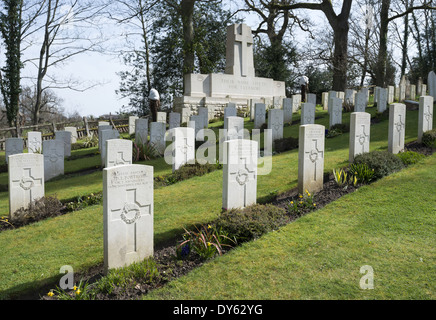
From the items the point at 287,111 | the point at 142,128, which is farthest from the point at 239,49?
the point at 142,128

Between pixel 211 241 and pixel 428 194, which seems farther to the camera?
pixel 428 194

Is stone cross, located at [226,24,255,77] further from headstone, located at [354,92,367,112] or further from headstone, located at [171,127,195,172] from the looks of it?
headstone, located at [171,127,195,172]

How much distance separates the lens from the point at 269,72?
2592 centimetres

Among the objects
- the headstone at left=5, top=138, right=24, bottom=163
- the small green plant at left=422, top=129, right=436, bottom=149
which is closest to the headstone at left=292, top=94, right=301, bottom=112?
the small green plant at left=422, top=129, right=436, bottom=149

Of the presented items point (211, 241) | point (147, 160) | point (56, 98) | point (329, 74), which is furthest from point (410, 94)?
point (56, 98)

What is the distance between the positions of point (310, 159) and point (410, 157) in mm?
2794

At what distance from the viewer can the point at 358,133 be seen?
7.82 meters

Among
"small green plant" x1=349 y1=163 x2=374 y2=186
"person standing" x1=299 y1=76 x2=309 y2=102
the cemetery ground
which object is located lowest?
the cemetery ground

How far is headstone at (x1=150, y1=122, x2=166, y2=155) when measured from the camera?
12383 millimetres

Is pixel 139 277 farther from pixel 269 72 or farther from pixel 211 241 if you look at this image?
pixel 269 72

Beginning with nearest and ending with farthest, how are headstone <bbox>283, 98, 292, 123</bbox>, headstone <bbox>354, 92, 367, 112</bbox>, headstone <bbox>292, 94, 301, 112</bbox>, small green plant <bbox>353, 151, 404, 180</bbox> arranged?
1. small green plant <bbox>353, 151, 404, 180</bbox>
2. headstone <bbox>354, 92, 367, 112</bbox>
3. headstone <bbox>283, 98, 292, 123</bbox>
4. headstone <bbox>292, 94, 301, 112</bbox>

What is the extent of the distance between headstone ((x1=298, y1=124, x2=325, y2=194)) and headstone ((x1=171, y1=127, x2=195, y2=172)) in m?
3.27

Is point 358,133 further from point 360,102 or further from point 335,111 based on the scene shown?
point 360,102

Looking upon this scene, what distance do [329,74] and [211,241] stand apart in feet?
85.3
